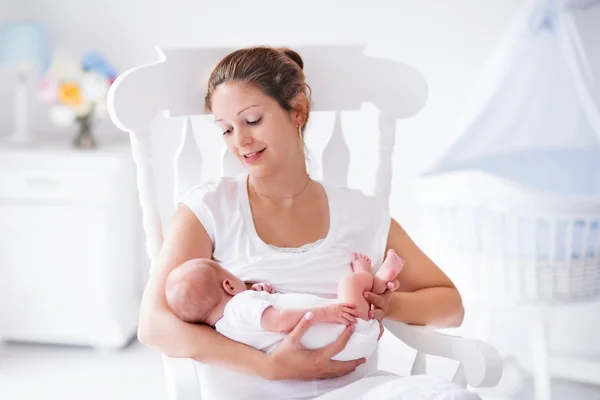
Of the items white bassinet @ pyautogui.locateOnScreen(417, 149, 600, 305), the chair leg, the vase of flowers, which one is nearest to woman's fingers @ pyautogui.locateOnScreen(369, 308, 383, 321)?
white bassinet @ pyautogui.locateOnScreen(417, 149, 600, 305)

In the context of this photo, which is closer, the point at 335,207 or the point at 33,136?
the point at 335,207

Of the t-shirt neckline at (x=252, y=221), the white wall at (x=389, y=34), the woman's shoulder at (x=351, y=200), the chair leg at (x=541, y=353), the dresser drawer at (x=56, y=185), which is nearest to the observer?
the t-shirt neckline at (x=252, y=221)

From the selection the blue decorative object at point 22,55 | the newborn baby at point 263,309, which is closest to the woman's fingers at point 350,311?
the newborn baby at point 263,309

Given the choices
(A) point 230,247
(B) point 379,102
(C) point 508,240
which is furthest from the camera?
(C) point 508,240

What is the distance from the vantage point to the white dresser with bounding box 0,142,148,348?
10.6 ft

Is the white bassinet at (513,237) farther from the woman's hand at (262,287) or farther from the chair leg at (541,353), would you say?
the woman's hand at (262,287)

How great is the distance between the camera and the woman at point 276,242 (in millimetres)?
1510

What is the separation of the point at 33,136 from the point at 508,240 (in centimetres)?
206

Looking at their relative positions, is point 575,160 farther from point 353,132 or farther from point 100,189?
point 100,189

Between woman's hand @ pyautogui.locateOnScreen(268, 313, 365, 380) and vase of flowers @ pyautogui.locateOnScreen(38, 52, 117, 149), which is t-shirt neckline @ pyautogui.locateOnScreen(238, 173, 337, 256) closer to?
woman's hand @ pyautogui.locateOnScreen(268, 313, 365, 380)

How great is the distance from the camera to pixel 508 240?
101 inches

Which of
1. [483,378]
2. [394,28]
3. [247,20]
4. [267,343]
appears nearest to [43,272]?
[247,20]

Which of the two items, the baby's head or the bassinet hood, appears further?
the bassinet hood

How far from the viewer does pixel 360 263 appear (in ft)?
5.53
